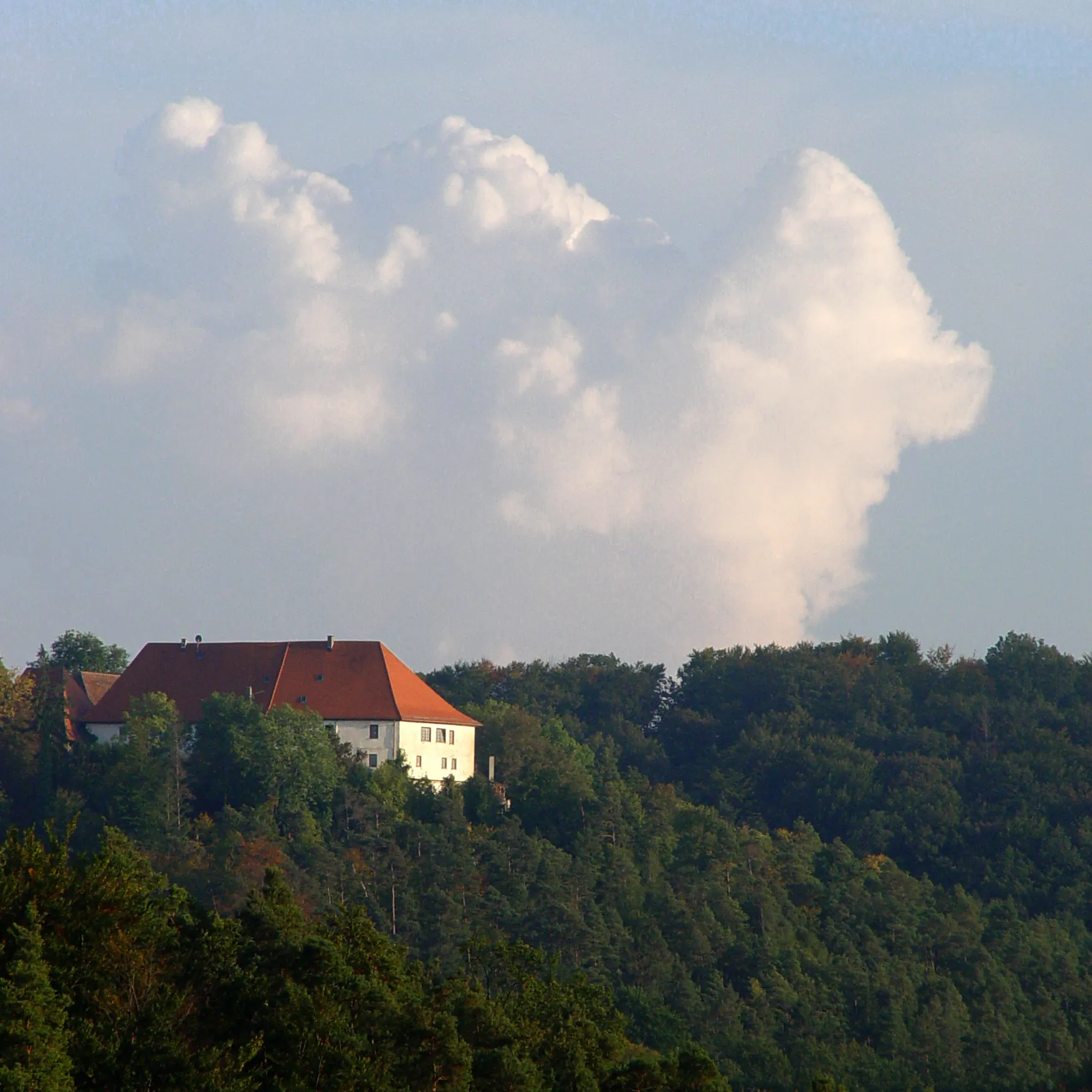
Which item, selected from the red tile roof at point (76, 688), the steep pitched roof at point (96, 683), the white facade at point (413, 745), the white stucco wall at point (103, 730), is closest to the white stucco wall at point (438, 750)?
the white facade at point (413, 745)

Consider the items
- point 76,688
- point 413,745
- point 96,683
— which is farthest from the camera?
point 96,683

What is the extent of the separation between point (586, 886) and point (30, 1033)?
53.8 m

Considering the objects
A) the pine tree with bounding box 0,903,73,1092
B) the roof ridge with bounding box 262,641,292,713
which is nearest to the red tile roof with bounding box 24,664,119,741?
the roof ridge with bounding box 262,641,292,713

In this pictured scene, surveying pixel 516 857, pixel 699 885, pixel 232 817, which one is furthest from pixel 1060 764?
pixel 232 817

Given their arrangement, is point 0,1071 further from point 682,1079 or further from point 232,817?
point 232,817

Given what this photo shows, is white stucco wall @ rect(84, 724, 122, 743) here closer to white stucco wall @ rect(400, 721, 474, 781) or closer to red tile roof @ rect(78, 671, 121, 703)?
red tile roof @ rect(78, 671, 121, 703)

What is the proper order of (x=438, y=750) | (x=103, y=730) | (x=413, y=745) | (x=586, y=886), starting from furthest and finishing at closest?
(x=103, y=730)
(x=438, y=750)
(x=413, y=745)
(x=586, y=886)

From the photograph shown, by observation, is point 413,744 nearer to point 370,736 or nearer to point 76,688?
point 370,736

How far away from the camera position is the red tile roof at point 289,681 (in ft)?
310

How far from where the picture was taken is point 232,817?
79.7 metres

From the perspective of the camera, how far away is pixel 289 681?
97312 mm

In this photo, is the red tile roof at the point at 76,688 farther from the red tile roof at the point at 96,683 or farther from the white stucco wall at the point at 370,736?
the white stucco wall at the point at 370,736

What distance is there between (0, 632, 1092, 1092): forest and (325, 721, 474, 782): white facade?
244 cm

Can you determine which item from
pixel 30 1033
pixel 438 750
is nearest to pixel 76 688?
pixel 438 750
